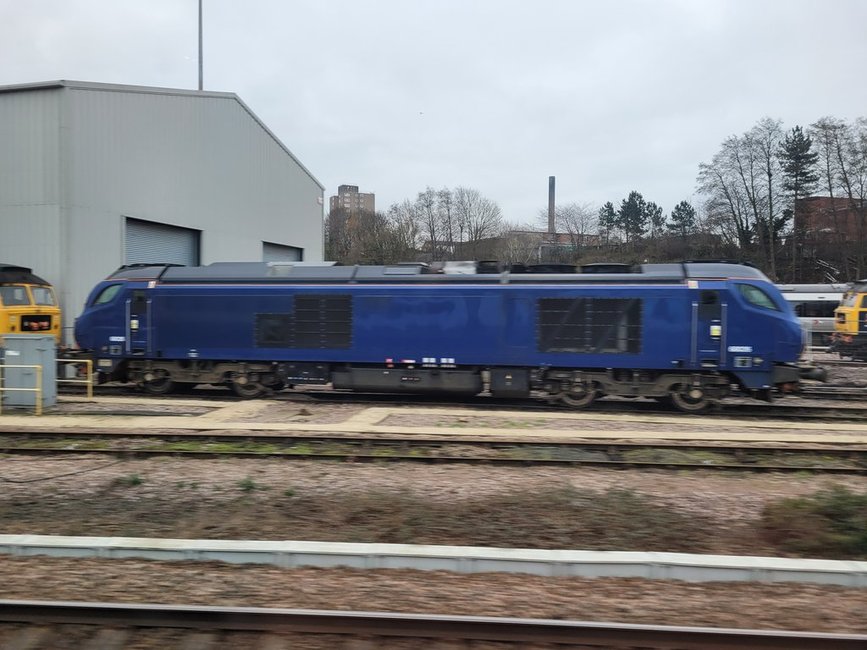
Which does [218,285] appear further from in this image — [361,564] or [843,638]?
[843,638]

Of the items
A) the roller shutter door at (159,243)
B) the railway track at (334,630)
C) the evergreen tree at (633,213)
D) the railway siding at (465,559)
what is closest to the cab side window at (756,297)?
the railway siding at (465,559)

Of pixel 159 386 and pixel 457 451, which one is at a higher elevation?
pixel 159 386

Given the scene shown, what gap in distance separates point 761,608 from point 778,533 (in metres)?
1.79

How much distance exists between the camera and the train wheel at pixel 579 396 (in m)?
13.6

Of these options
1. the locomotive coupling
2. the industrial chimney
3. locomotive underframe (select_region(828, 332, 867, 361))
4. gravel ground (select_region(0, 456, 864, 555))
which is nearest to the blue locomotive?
the locomotive coupling

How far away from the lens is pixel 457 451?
9.62 metres

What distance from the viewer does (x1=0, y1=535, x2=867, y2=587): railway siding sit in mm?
4676

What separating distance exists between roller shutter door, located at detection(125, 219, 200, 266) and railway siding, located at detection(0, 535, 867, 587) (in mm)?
20643

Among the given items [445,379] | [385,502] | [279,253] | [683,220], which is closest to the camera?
[385,502]

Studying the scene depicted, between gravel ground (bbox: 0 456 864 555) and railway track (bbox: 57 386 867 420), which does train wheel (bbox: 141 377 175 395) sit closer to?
railway track (bbox: 57 386 867 420)

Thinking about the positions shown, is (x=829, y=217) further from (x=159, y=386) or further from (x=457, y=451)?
(x=159, y=386)

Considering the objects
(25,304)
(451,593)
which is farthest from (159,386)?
(451,593)

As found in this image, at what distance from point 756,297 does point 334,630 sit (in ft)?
38.4

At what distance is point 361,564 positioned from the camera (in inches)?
194
